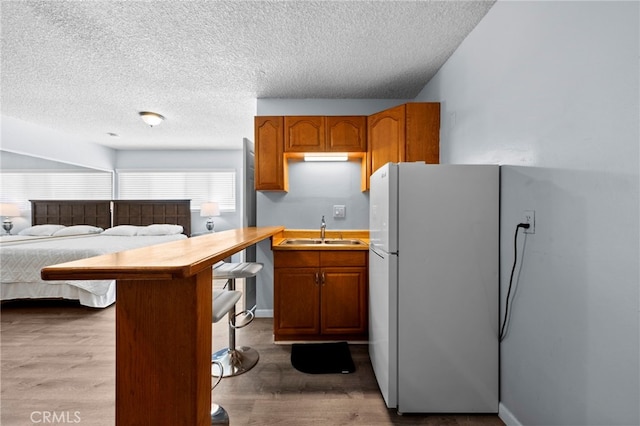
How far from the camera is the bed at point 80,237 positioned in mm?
3158

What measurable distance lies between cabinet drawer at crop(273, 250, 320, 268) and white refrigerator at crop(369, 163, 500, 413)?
0.92 m

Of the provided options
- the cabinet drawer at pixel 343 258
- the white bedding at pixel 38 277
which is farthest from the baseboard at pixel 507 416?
the white bedding at pixel 38 277

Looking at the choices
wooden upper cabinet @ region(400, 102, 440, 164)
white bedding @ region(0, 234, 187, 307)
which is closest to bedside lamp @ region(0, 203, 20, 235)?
white bedding @ region(0, 234, 187, 307)

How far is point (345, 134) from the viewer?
279 centimetres

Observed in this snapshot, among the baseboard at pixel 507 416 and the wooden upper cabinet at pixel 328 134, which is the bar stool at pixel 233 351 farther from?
the baseboard at pixel 507 416

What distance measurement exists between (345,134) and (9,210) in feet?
17.7

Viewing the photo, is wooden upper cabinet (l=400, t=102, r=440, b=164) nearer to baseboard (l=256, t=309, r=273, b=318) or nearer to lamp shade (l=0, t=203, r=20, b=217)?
baseboard (l=256, t=309, r=273, b=318)

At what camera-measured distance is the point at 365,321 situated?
2.44 m

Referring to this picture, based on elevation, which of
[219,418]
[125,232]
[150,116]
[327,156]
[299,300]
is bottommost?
[219,418]

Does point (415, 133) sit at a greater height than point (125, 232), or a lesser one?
greater

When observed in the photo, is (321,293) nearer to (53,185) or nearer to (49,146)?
(49,146)

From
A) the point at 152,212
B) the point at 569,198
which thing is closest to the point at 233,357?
the point at 569,198

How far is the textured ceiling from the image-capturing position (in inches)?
67.7

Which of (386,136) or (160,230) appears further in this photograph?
(160,230)
